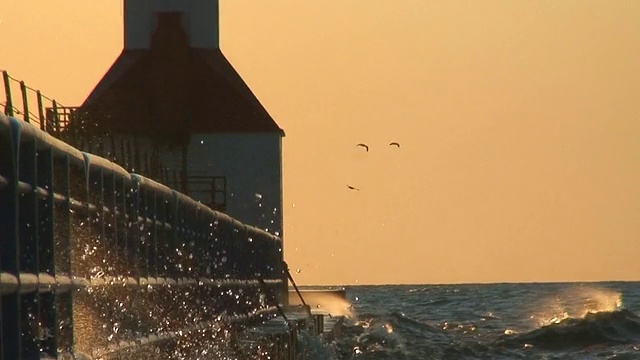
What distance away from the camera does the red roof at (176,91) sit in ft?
171

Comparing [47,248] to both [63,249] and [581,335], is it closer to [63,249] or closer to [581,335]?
[63,249]

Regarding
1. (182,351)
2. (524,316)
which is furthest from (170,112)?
(182,351)

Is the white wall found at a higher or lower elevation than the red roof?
higher

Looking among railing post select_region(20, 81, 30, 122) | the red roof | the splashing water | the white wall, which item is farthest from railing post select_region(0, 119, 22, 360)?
the splashing water

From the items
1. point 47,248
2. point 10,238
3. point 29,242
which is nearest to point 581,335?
point 47,248

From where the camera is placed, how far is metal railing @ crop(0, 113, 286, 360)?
479 inches

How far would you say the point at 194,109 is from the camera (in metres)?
52.6

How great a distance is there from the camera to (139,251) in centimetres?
1916

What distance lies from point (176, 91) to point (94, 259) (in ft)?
120

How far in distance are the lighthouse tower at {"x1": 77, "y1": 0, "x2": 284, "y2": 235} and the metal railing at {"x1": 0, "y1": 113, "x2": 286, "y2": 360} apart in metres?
23.3

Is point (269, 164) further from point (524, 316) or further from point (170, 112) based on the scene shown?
point (524, 316)

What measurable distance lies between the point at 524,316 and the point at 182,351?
173ft

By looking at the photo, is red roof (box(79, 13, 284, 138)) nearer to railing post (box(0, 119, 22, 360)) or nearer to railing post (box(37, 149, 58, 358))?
railing post (box(37, 149, 58, 358))

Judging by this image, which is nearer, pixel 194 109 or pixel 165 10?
pixel 194 109
